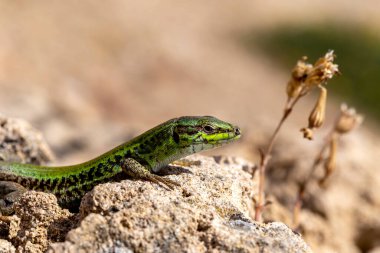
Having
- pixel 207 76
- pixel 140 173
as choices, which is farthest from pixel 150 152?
pixel 207 76

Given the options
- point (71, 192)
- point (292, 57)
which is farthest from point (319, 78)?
point (292, 57)

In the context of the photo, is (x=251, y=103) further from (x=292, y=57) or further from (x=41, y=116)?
(x=41, y=116)

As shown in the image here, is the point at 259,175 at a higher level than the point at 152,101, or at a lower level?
lower

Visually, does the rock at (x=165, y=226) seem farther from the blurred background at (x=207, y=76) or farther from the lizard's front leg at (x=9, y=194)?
the blurred background at (x=207, y=76)

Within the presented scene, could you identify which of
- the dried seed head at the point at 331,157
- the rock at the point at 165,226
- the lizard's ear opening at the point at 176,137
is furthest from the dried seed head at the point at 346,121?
the rock at the point at 165,226

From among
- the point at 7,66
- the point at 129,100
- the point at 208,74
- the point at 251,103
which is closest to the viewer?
the point at 7,66
